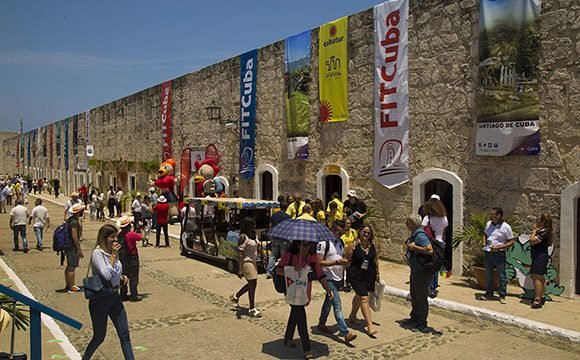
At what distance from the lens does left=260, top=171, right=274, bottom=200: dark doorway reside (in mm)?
16328

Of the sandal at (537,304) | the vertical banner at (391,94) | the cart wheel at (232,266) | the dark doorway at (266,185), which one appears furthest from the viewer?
the dark doorway at (266,185)

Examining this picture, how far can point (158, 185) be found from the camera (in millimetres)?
19391

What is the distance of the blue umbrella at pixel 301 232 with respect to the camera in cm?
592

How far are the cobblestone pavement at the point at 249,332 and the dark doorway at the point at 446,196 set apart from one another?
103 inches

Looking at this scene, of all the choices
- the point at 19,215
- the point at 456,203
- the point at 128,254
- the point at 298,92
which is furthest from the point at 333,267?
the point at 19,215

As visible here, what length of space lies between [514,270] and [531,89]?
3.08m

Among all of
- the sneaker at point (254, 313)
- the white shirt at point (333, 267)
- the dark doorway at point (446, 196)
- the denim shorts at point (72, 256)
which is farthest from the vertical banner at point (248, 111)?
the white shirt at point (333, 267)

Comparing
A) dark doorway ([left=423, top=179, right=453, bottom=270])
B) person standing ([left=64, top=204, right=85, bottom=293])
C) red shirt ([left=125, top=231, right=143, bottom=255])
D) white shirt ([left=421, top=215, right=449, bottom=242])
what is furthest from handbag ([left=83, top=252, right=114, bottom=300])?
dark doorway ([left=423, top=179, right=453, bottom=270])

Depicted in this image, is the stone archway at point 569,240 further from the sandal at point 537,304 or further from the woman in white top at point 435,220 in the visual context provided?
the woman in white top at point 435,220

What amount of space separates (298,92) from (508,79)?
6.38 meters

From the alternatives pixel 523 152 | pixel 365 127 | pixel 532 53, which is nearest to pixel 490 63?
A: pixel 532 53

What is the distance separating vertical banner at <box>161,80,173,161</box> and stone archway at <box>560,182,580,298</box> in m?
17.2

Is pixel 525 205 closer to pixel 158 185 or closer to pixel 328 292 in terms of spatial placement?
pixel 328 292

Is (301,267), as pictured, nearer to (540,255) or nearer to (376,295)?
(376,295)
